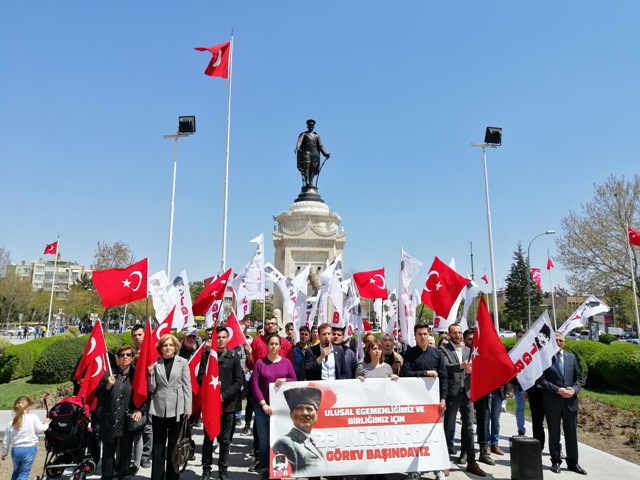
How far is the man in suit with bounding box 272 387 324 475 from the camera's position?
18.9 ft

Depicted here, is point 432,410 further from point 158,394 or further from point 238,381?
point 158,394

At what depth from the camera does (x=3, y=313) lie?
196ft

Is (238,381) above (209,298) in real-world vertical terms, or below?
below

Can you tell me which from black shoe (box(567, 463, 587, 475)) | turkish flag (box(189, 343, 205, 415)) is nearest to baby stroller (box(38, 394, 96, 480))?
turkish flag (box(189, 343, 205, 415))

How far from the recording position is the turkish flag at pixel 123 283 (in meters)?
8.09

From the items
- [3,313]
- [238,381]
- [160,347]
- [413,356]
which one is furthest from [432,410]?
[3,313]

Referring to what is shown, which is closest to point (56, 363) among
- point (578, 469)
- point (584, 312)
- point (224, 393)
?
point (224, 393)

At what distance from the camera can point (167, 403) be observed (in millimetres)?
5902

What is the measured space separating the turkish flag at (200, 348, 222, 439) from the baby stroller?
1.54 m

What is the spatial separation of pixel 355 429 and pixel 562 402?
3.70m

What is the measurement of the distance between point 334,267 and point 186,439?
24.9ft

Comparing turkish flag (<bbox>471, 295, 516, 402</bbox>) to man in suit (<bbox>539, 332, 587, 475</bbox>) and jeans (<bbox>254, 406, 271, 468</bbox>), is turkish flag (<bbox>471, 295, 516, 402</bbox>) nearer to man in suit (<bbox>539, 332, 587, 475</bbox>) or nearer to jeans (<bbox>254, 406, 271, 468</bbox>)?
man in suit (<bbox>539, 332, 587, 475</bbox>)

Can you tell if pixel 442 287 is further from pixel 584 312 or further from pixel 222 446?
pixel 222 446

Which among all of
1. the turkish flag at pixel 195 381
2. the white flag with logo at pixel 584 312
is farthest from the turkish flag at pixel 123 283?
the white flag with logo at pixel 584 312
